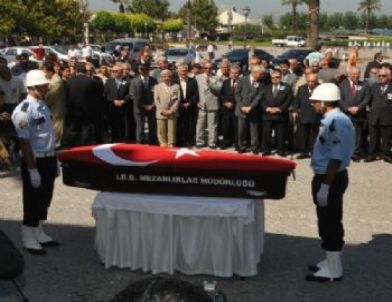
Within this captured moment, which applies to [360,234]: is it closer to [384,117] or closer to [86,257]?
[86,257]

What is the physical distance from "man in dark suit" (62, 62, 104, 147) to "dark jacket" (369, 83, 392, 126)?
4852mm

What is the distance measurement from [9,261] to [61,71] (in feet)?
31.0

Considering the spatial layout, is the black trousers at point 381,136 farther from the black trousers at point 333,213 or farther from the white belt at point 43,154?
the white belt at point 43,154

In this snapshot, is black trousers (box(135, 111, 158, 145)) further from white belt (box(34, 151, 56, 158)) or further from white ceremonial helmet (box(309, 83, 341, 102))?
white ceremonial helmet (box(309, 83, 341, 102))

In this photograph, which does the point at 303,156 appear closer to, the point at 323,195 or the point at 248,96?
the point at 248,96

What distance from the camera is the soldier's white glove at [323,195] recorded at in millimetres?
5492

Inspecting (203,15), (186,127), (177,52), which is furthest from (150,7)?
(186,127)

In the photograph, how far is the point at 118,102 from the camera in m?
12.0

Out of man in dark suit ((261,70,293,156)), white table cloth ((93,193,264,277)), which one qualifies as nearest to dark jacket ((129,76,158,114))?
man in dark suit ((261,70,293,156))

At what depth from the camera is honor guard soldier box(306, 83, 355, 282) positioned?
17.9 ft

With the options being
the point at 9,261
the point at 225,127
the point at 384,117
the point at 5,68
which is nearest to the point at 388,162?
the point at 384,117

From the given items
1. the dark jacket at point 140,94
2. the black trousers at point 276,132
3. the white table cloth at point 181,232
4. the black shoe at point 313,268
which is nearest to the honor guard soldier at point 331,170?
the black shoe at point 313,268

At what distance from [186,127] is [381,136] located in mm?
3667

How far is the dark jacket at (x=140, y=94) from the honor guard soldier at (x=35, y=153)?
5.39m
